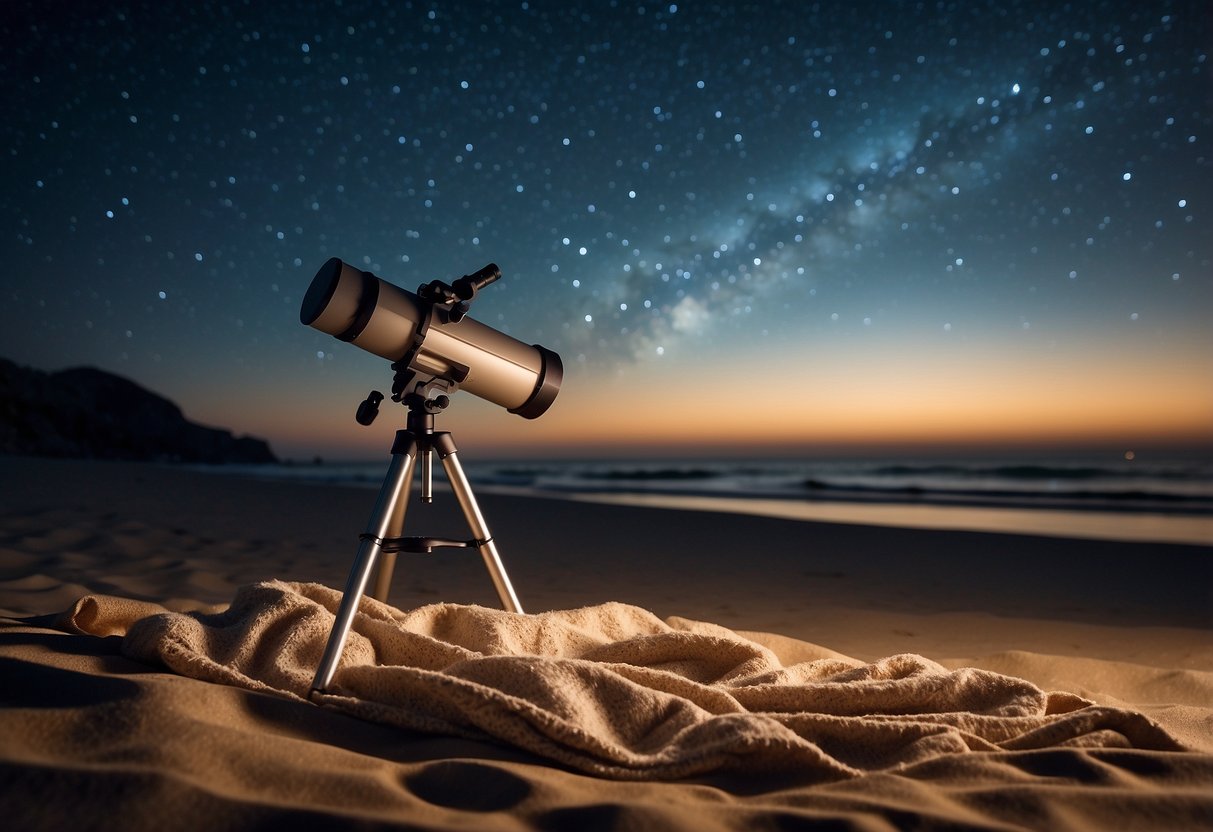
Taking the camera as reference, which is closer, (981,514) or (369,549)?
(369,549)

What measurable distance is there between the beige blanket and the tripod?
0.33ft

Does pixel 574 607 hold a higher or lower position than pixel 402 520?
lower

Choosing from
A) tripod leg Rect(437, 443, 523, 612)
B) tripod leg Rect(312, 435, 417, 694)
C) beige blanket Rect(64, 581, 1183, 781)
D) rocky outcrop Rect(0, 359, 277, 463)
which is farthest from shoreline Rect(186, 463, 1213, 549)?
rocky outcrop Rect(0, 359, 277, 463)

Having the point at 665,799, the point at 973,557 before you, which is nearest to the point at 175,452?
the point at 973,557

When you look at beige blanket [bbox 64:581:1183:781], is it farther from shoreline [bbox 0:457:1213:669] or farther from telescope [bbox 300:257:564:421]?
shoreline [bbox 0:457:1213:669]

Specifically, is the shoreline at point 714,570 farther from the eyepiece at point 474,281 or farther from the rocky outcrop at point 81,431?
the rocky outcrop at point 81,431

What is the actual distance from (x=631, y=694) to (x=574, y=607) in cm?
231

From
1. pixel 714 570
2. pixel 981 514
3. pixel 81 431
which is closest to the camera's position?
pixel 714 570

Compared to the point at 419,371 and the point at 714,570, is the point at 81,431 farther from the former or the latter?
the point at 419,371

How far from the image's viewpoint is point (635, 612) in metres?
2.97

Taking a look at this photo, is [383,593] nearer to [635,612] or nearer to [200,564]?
[635,612]

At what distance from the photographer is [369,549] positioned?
208cm

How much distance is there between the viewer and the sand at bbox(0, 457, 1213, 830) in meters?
1.30

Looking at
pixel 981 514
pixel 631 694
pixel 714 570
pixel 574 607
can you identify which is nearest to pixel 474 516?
pixel 631 694
